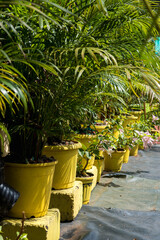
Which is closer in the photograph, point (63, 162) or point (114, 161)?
point (63, 162)

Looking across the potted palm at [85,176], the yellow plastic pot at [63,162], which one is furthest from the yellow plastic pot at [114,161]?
the yellow plastic pot at [63,162]

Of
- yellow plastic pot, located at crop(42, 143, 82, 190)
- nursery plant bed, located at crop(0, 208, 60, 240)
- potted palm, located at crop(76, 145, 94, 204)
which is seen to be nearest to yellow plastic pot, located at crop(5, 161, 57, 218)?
nursery plant bed, located at crop(0, 208, 60, 240)


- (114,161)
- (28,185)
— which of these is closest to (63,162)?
(28,185)

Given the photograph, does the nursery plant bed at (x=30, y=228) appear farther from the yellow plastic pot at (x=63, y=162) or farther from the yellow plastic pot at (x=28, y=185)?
the yellow plastic pot at (x=63, y=162)

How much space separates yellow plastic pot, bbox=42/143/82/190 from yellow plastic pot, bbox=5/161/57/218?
37cm

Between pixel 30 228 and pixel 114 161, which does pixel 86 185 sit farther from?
pixel 114 161

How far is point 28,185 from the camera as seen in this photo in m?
1.52

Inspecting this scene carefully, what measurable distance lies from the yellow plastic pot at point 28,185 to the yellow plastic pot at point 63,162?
14.5 inches

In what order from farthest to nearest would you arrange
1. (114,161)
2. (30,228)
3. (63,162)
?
(114,161) < (63,162) < (30,228)

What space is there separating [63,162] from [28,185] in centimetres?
48

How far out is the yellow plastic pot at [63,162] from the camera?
1.94 m

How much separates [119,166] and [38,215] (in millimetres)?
2198

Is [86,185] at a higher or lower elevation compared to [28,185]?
lower

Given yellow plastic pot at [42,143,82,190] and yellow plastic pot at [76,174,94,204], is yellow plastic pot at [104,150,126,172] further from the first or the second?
yellow plastic pot at [42,143,82,190]
